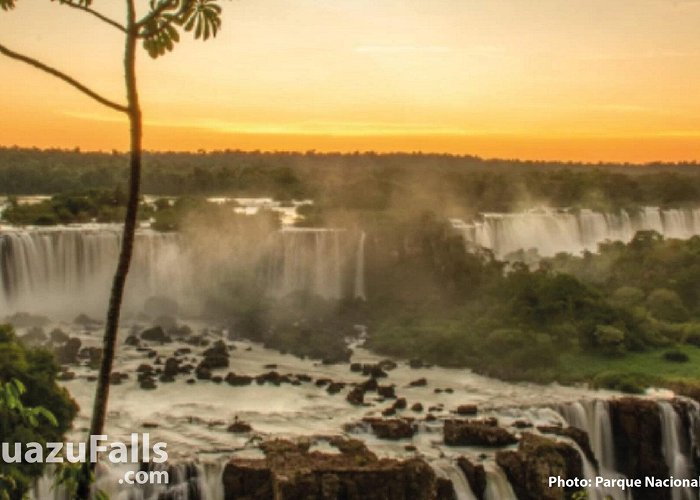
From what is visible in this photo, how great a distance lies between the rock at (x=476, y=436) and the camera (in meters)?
22.9

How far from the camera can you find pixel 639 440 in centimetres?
2572

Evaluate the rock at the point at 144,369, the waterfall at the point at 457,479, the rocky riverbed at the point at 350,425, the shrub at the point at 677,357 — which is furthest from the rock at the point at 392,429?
the shrub at the point at 677,357

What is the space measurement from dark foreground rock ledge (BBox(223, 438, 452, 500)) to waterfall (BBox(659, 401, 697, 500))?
8027mm

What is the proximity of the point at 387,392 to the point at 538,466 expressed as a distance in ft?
21.6

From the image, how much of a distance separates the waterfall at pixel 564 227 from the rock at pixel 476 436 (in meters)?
23.9

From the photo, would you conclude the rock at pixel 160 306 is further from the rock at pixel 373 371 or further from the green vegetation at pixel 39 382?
the green vegetation at pixel 39 382

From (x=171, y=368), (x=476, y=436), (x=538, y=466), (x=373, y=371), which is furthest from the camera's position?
(x=373, y=371)

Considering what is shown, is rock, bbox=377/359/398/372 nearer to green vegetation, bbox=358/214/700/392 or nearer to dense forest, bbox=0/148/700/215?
green vegetation, bbox=358/214/700/392

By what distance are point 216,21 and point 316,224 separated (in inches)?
1594

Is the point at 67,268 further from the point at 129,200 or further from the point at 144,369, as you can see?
the point at 129,200

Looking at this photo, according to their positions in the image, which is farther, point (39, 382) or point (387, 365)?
point (387, 365)

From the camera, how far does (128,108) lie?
6727 mm

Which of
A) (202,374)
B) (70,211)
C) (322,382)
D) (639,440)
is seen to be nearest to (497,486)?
(639,440)

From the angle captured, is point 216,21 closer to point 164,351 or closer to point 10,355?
point 10,355
